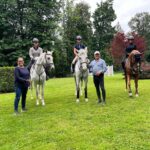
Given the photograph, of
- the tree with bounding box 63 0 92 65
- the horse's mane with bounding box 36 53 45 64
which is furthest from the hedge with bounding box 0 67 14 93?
the tree with bounding box 63 0 92 65

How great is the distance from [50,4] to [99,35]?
80.1 feet

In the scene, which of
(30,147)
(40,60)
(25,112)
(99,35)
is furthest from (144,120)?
(99,35)

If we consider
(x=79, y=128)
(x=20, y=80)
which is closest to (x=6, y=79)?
(x=20, y=80)

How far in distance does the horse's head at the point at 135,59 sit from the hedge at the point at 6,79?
11.4 metres

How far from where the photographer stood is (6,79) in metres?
23.0

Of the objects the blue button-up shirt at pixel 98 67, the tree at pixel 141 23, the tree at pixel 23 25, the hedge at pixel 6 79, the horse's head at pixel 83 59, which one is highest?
the tree at pixel 141 23

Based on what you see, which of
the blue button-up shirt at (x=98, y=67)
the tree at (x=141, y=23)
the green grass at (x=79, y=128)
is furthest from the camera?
the tree at (x=141, y=23)

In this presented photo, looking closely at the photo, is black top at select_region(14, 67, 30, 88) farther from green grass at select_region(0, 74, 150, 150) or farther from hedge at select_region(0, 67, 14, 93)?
hedge at select_region(0, 67, 14, 93)

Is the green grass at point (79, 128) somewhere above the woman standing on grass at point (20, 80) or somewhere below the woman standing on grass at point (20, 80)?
below

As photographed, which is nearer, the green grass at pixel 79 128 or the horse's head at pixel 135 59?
the green grass at pixel 79 128

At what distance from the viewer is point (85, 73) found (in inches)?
544

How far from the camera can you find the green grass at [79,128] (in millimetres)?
7066

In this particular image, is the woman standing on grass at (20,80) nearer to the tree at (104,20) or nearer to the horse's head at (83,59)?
the horse's head at (83,59)

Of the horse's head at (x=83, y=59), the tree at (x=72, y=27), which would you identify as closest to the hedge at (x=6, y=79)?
the horse's head at (x=83, y=59)
